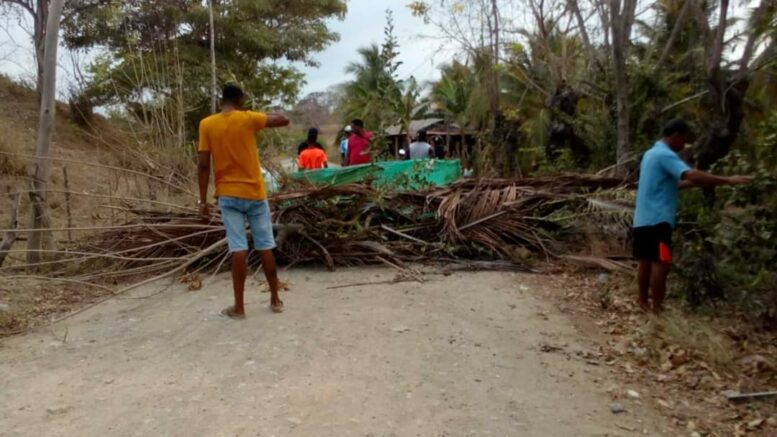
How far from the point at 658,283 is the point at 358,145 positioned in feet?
16.1

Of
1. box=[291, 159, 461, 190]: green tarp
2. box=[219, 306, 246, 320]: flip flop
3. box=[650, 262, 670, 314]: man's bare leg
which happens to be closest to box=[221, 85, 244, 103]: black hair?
box=[219, 306, 246, 320]: flip flop

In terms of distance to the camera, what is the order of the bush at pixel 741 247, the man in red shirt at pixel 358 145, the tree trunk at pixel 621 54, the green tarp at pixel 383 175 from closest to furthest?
the bush at pixel 741 247 < the green tarp at pixel 383 175 < the tree trunk at pixel 621 54 < the man in red shirt at pixel 358 145

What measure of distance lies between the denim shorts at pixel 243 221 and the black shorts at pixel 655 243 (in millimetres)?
2785

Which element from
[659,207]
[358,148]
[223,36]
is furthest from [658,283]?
[223,36]

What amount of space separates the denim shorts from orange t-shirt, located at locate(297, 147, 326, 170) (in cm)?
368

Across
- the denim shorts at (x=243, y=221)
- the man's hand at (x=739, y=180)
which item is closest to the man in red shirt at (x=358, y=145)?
the denim shorts at (x=243, y=221)

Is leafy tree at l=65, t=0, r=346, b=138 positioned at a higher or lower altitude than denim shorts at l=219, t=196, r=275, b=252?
higher

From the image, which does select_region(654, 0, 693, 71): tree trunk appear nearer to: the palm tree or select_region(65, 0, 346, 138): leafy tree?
the palm tree

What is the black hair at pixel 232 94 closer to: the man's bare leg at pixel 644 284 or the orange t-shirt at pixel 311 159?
the man's bare leg at pixel 644 284

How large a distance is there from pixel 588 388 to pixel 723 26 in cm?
549

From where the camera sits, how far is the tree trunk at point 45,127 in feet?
23.8

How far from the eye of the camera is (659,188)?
16.2 ft

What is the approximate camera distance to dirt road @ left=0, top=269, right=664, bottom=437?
10.9ft

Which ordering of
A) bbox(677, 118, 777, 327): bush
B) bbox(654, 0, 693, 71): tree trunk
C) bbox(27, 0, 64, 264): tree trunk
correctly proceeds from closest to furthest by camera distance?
bbox(677, 118, 777, 327): bush < bbox(27, 0, 64, 264): tree trunk < bbox(654, 0, 693, 71): tree trunk
